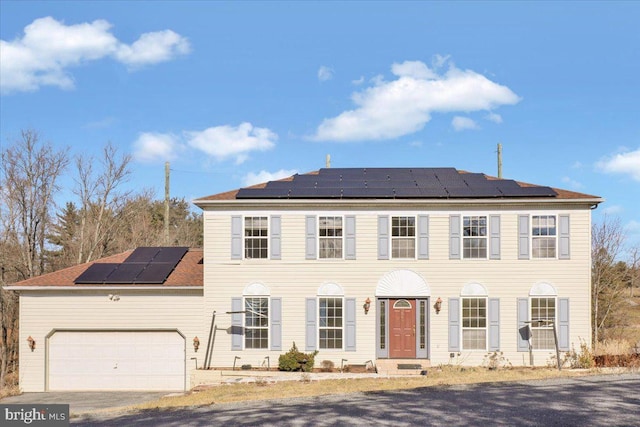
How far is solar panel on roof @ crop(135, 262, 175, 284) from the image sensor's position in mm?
20203

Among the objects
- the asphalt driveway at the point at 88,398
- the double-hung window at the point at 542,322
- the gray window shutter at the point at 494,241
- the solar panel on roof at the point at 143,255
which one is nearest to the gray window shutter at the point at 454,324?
the gray window shutter at the point at 494,241

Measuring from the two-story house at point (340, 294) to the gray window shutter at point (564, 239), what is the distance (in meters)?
0.04

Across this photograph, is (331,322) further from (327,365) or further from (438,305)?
(438,305)

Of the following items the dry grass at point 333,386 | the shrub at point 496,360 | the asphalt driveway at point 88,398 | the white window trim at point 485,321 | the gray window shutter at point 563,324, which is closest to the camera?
the dry grass at point 333,386

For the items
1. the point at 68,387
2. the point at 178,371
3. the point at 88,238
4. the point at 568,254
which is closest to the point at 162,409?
the point at 178,371

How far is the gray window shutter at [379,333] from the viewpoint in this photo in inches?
771

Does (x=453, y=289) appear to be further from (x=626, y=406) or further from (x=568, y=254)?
(x=626, y=406)

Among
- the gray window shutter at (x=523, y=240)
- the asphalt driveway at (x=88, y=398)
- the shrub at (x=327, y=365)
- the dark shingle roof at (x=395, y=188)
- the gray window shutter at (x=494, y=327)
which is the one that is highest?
the dark shingle roof at (x=395, y=188)

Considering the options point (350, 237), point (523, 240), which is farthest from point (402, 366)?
point (523, 240)

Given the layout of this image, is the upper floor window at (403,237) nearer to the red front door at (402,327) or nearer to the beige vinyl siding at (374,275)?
the beige vinyl siding at (374,275)

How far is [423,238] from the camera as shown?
19.8 meters

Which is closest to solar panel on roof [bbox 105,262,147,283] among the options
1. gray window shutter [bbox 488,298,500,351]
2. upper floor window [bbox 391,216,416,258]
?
upper floor window [bbox 391,216,416,258]

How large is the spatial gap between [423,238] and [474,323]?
3546 mm

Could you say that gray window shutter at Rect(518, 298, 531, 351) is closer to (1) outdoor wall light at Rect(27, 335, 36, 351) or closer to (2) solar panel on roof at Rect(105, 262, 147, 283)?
(2) solar panel on roof at Rect(105, 262, 147, 283)
